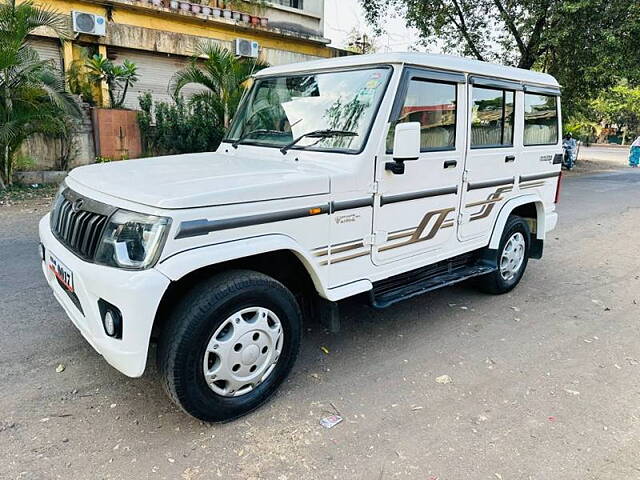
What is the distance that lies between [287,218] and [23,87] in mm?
8490

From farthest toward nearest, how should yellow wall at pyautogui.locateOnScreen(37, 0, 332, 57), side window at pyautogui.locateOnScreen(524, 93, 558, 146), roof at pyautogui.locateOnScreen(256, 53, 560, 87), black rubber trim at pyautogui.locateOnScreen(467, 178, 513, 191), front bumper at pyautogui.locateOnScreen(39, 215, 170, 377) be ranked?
yellow wall at pyautogui.locateOnScreen(37, 0, 332, 57) < side window at pyautogui.locateOnScreen(524, 93, 558, 146) < black rubber trim at pyautogui.locateOnScreen(467, 178, 513, 191) < roof at pyautogui.locateOnScreen(256, 53, 560, 87) < front bumper at pyautogui.locateOnScreen(39, 215, 170, 377)

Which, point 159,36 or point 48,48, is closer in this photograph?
point 48,48

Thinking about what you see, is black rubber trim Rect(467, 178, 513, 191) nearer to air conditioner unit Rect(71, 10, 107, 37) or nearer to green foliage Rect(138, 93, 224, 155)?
green foliage Rect(138, 93, 224, 155)

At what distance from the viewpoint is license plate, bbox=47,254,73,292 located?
274 centimetres

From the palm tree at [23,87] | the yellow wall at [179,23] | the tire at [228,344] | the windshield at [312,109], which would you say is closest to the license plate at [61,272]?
the tire at [228,344]

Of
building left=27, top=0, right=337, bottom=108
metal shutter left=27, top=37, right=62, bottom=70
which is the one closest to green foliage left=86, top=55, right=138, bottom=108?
metal shutter left=27, top=37, right=62, bottom=70

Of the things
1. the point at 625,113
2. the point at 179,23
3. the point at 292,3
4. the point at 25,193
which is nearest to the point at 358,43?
the point at 292,3

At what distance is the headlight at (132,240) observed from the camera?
2.39 metres

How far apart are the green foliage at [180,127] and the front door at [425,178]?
28.6ft

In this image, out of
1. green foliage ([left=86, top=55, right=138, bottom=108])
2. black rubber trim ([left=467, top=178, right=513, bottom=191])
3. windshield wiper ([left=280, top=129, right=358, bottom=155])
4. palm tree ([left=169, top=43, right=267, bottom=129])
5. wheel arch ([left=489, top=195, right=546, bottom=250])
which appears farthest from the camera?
green foliage ([left=86, top=55, right=138, bottom=108])

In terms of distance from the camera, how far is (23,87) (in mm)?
8914

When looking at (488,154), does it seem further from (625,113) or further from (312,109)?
(625,113)

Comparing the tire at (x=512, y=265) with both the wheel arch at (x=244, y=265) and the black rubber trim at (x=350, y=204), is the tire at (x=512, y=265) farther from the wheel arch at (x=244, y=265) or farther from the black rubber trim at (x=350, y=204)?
the wheel arch at (x=244, y=265)

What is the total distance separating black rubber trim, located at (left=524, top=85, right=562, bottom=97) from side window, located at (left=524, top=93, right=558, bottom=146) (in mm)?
31
